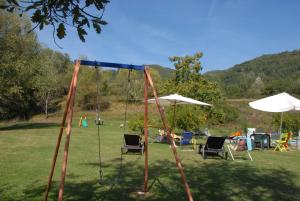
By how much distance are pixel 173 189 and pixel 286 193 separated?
236 centimetres

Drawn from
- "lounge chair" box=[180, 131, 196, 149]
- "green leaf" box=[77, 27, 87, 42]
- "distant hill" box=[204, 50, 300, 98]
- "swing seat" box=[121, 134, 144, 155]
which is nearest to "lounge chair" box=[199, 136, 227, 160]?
"swing seat" box=[121, 134, 144, 155]

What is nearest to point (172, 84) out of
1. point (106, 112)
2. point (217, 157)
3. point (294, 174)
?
point (106, 112)

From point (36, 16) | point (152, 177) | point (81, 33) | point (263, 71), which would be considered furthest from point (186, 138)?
point (263, 71)

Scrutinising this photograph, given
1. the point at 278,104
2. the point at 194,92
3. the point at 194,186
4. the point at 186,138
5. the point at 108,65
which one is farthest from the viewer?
the point at 194,92

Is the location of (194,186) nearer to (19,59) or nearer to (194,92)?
(19,59)

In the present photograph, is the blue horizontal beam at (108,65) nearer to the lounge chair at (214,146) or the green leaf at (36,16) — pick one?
the green leaf at (36,16)

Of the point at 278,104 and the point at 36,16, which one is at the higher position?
the point at 36,16

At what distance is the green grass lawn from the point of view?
23.2ft

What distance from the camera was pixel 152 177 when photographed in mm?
8758

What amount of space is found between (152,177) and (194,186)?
1.22m

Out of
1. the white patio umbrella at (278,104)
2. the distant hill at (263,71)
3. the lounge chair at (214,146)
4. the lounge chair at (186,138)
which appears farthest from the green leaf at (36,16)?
the distant hill at (263,71)

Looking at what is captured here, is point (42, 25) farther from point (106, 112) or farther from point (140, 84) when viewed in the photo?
point (140, 84)

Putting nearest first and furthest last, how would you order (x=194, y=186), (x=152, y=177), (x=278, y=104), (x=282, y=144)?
1. (x=194, y=186)
2. (x=152, y=177)
3. (x=278, y=104)
4. (x=282, y=144)

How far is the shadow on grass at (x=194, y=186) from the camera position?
22.8ft
